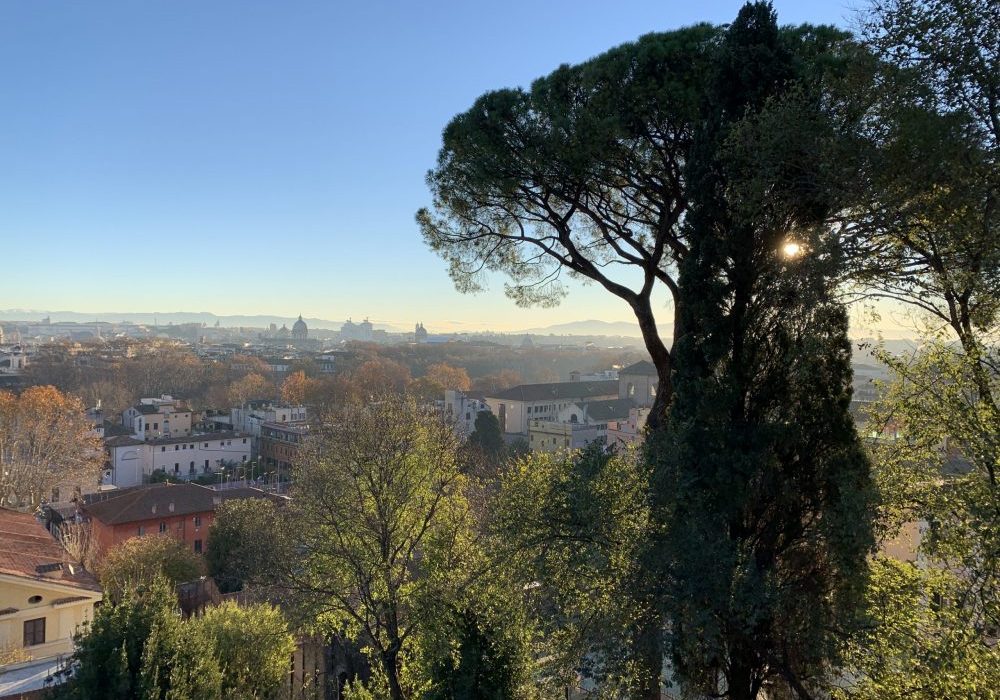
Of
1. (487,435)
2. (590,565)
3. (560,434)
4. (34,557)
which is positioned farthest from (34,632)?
(560,434)

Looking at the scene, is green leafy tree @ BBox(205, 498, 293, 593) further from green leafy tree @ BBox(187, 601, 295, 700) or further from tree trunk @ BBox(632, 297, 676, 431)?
tree trunk @ BBox(632, 297, 676, 431)

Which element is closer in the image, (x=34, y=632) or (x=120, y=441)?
(x=34, y=632)

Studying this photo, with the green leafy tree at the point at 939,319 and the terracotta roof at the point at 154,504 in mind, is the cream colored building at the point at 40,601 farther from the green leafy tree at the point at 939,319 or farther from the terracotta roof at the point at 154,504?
the green leafy tree at the point at 939,319

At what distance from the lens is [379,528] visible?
8.02 m

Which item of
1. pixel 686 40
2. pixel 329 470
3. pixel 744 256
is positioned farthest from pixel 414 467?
pixel 686 40

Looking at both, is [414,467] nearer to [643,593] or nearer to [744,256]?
[643,593]

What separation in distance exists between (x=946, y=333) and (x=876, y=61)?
1.84 m

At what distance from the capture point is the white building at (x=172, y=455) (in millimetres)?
31625

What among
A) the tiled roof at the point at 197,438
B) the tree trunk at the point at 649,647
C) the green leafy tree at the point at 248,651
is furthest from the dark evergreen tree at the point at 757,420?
the tiled roof at the point at 197,438

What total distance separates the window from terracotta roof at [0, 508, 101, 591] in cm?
76

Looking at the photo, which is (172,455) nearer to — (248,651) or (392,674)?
(248,651)

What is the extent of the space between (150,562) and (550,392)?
104 ft

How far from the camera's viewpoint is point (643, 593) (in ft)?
13.7

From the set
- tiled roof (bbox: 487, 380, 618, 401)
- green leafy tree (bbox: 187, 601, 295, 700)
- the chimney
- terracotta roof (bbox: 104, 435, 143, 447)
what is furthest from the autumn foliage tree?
tiled roof (bbox: 487, 380, 618, 401)
